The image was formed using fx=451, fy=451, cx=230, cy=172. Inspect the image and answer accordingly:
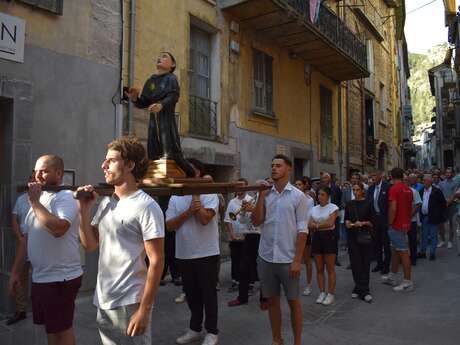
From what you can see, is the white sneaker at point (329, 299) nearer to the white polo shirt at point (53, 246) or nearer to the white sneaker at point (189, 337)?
the white sneaker at point (189, 337)

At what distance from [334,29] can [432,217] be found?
7.07m

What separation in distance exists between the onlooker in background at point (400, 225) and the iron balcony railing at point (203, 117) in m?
4.11

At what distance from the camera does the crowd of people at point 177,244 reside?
2.50m

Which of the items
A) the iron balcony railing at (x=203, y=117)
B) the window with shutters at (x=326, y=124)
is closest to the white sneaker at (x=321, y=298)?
the iron balcony railing at (x=203, y=117)

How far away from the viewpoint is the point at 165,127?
4035 mm

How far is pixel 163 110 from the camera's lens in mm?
3998

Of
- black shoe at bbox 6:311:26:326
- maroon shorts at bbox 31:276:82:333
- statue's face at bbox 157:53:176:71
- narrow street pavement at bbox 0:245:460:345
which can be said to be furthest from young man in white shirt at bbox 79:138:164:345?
black shoe at bbox 6:311:26:326

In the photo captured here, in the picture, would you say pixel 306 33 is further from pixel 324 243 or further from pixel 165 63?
pixel 165 63

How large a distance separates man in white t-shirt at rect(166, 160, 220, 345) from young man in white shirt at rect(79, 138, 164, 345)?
174 centimetres

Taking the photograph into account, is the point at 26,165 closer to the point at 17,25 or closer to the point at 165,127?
the point at 17,25

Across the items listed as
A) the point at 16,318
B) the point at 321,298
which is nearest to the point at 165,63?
the point at 16,318

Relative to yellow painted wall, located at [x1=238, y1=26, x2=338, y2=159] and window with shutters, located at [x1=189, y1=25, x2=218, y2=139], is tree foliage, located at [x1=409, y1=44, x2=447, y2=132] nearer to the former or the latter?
yellow painted wall, located at [x1=238, y1=26, x2=338, y2=159]

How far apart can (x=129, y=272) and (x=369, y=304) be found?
14.7ft

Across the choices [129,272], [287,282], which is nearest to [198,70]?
[287,282]
